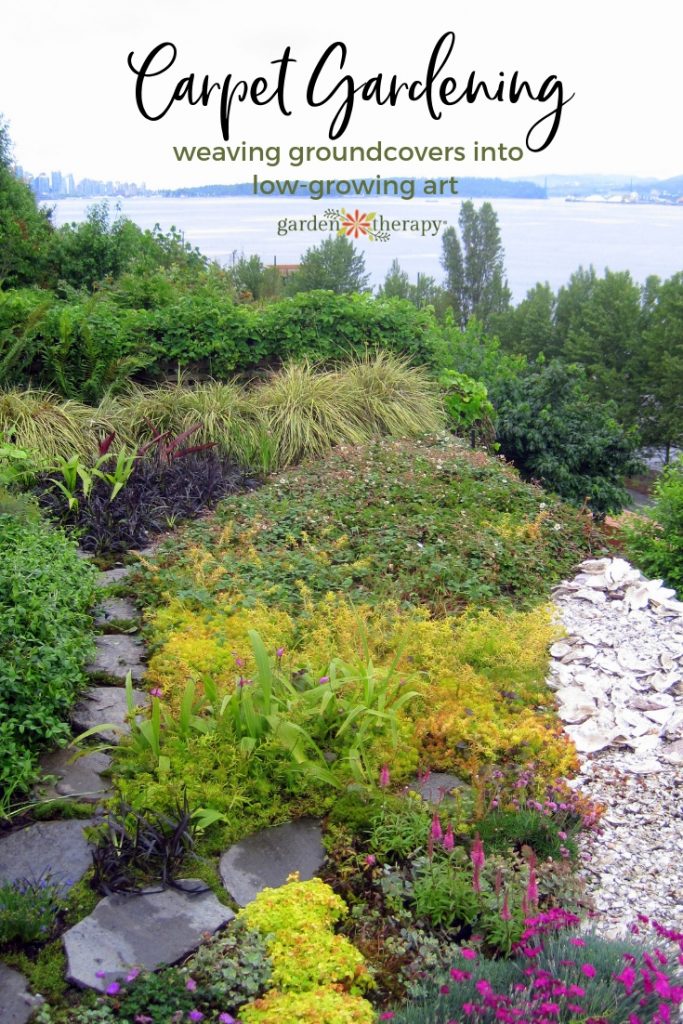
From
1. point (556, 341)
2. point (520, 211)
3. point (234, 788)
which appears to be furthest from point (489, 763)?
point (520, 211)

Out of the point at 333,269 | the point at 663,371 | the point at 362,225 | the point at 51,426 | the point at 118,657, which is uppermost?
the point at 362,225

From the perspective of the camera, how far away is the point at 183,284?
1107 centimetres

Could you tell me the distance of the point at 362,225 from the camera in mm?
10789

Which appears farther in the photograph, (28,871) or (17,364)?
(17,364)

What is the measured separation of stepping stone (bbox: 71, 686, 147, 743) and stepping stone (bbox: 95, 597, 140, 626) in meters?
0.63

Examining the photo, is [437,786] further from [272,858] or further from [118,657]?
[118,657]

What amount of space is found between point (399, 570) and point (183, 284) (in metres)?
7.27

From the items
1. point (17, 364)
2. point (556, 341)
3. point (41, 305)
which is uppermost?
point (41, 305)

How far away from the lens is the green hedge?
7414 mm

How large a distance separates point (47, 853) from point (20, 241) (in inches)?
371

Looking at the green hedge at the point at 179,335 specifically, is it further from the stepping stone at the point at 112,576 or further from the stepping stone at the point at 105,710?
the stepping stone at the point at 105,710

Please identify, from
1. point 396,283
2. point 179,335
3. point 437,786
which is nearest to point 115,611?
point 437,786

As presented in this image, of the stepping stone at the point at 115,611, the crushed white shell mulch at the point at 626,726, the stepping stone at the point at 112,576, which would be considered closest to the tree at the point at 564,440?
the crushed white shell mulch at the point at 626,726

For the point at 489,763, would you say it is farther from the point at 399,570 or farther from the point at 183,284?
the point at 183,284
